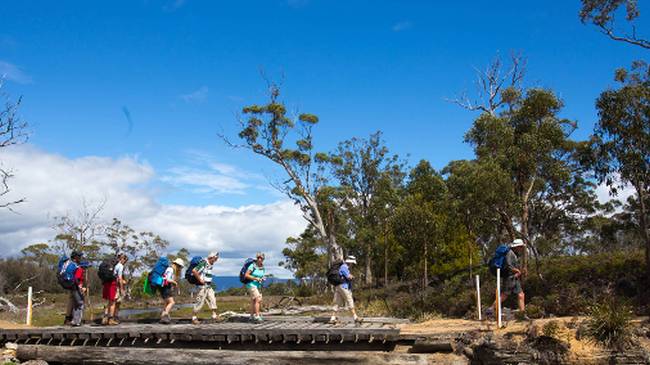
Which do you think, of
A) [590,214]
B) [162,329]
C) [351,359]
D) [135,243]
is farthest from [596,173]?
[135,243]

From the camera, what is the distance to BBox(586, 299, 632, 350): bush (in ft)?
38.6

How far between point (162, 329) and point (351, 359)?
456cm

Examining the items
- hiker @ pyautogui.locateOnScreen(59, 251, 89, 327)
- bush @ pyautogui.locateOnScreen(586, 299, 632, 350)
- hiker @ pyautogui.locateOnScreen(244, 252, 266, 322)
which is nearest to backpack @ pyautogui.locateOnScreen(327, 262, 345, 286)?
hiker @ pyautogui.locateOnScreen(244, 252, 266, 322)

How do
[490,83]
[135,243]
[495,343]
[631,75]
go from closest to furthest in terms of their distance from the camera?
[495,343] < [631,75] < [490,83] < [135,243]

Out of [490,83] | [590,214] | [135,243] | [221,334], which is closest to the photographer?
[221,334]

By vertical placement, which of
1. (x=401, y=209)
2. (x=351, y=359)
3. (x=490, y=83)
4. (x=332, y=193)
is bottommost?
(x=351, y=359)

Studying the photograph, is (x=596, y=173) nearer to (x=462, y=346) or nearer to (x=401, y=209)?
(x=401, y=209)

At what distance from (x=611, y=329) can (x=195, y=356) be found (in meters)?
8.94

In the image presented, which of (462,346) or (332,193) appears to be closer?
(462,346)

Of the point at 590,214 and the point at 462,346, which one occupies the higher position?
the point at 590,214

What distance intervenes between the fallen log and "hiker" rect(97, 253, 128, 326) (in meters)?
1.80

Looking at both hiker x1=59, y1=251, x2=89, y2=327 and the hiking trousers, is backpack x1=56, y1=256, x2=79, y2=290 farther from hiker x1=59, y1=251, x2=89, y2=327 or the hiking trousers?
the hiking trousers

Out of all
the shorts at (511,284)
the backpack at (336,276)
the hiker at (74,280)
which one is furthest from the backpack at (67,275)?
the shorts at (511,284)

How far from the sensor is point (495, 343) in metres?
12.3
